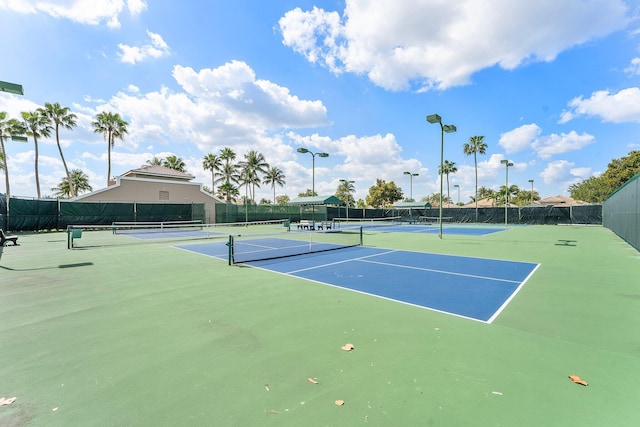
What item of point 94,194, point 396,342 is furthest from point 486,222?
point 94,194

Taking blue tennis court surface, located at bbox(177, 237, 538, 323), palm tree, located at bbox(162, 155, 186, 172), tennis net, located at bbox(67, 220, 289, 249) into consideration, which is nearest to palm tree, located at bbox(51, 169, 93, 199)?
palm tree, located at bbox(162, 155, 186, 172)

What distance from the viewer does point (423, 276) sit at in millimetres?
7645

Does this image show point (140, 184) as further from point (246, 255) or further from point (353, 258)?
point (353, 258)

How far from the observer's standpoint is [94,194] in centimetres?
2980

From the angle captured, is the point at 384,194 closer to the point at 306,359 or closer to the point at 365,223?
the point at 365,223

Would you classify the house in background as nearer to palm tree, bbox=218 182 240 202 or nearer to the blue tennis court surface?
palm tree, bbox=218 182 240 202

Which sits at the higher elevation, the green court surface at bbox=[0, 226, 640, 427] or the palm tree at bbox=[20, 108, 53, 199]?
the palm tree at bbox=[20, 108, 53, 199]

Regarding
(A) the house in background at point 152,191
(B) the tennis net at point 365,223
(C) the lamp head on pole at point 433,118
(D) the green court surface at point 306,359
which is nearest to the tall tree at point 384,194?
(B) the tennis net at point 365,223

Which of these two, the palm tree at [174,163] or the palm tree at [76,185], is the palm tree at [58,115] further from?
the palm tree at [76,185]

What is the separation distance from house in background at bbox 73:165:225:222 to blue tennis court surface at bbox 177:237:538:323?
26.5m

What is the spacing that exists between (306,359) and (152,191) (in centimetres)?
3674

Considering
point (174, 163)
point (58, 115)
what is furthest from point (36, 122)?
point (174, 163)

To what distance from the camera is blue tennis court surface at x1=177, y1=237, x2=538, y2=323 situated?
18.0 feet

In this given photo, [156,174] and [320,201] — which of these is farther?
[156,174]
